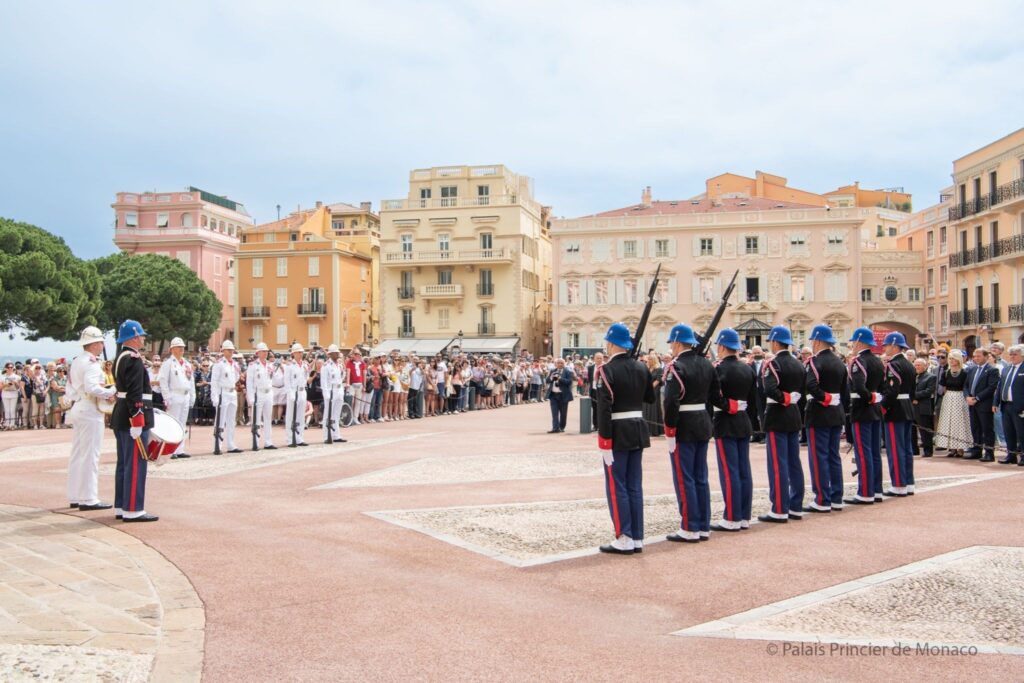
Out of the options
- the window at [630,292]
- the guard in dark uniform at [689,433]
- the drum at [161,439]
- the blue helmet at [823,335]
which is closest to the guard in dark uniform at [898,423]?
the blue helmet at [823,335]

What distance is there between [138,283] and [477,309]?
23.8 metres

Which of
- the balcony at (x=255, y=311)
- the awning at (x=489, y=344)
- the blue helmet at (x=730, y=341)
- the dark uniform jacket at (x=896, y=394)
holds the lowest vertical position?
the dark uniform jacket at (x=896, y=394)

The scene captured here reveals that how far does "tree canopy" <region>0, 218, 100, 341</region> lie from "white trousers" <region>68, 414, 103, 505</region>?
4447cm

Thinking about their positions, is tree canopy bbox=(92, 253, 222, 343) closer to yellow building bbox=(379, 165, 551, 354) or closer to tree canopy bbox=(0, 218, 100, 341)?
tree canopy bbox=(0, 218, 100, 341)

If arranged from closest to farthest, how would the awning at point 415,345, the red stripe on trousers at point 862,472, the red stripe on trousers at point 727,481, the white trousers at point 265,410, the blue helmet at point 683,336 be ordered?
1. the blue helmet at point 683,336
2. the red stripe on trousers at point 727,481
3. the red stripe on trousers at point 862,472
4. the white trousers at point 265,410
5. the awning at point 415,345

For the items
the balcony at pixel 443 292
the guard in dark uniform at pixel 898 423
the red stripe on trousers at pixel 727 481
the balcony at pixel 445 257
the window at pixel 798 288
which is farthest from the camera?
the balcony at pixel 443 292

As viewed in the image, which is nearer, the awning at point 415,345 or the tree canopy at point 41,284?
the tree canopy at point 41,284

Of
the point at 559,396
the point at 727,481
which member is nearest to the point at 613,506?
the point at 727,481

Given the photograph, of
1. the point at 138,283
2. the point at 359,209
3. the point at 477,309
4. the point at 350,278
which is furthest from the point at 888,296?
the point at 138,283

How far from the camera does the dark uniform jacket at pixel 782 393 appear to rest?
392 inches

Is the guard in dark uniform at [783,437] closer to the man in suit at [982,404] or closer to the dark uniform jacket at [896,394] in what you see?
the dark uniform jacket at [896,394]

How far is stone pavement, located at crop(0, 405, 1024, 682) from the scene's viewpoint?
5328 mm

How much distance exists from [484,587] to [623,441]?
1.97m

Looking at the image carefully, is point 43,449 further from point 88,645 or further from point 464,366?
point 464,366
